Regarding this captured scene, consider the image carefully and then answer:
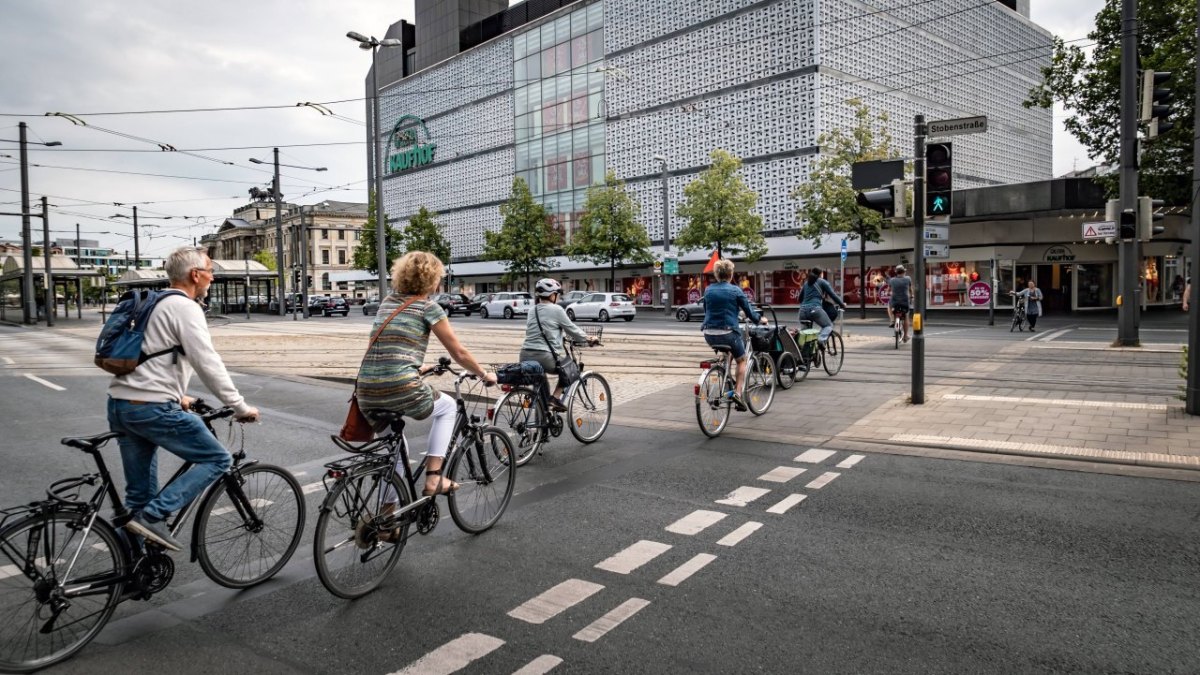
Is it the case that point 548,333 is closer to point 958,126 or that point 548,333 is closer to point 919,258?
point 919,258

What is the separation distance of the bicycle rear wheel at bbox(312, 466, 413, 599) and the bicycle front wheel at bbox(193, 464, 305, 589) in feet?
1.29

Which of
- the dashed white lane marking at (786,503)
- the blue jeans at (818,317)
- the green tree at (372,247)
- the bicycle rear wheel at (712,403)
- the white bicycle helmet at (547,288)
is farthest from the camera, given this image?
the green tree at (372,247)

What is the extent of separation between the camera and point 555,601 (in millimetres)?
3830

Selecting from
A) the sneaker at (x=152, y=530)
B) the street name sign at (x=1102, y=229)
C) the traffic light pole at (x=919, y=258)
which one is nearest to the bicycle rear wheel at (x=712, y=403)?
the traffic light pole at (x=919, y=258)

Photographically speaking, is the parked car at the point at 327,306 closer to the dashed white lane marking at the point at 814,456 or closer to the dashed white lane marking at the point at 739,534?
the dashed white lane marking at the point at 814,456

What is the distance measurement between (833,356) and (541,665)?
10.8m

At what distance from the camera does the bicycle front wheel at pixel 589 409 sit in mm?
7547

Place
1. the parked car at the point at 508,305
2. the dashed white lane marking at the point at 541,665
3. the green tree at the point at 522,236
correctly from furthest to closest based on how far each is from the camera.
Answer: the green tree at the point at 522,236 → the parked car at the point at 508,305 → the dashed white lane marking at the point at 541,665

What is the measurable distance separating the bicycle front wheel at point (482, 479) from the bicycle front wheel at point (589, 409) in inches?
84.7

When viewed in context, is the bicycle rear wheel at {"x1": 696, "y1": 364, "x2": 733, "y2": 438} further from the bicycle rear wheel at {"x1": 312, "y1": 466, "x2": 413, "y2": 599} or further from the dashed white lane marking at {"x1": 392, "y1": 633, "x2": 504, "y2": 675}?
the dashed white lane marking at {"x1": 392, "y1": 633, "x2": 504, "y2": 675}

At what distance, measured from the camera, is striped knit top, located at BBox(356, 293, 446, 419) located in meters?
4.10

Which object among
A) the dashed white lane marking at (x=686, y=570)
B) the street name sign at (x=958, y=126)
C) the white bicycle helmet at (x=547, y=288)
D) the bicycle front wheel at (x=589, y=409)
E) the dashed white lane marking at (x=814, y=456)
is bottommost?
the dashed white lane marking at (x=686, y=570)

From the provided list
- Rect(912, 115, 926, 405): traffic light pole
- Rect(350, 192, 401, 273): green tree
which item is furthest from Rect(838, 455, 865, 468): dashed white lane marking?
Rect(350, 192, 401, 273): green tree

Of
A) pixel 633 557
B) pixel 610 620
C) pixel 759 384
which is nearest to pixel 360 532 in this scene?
pixel 610 620
